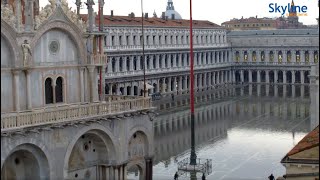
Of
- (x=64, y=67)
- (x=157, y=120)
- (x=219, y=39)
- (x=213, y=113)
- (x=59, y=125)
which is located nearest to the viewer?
(x=59, y=125)

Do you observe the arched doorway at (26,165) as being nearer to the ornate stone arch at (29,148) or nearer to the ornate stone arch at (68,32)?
the ornate stone arch at (29,148)

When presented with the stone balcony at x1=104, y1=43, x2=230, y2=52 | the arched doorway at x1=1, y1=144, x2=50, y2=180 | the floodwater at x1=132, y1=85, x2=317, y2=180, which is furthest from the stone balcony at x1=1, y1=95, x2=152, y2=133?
the stone balcony at x1=104, y1=43, x2=230, y2=52

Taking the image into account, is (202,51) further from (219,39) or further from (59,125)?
(59,125)

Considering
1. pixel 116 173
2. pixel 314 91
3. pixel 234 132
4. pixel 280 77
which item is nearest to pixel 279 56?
pixel 280 77

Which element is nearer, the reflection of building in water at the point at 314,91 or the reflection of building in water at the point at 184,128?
the reflection of building in water at the point at 314,91

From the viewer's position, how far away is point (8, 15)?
29125mm

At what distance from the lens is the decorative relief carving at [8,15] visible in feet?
94.6

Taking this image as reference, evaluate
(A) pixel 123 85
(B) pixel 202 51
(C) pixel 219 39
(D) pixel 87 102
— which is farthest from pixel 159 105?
(D) pixel 87 102

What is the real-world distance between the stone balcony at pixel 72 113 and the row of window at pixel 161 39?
5290 cm

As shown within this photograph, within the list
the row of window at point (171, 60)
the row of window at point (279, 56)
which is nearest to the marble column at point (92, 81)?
the row of window at point (171, 60)

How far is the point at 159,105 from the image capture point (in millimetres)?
85125

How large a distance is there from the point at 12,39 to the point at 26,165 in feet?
19.0

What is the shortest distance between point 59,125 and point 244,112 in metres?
51.6

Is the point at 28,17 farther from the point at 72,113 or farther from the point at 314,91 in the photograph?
the point at 314,91
